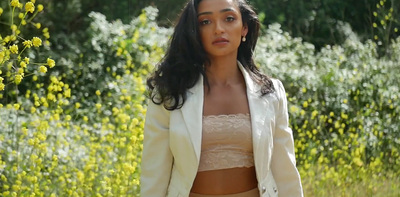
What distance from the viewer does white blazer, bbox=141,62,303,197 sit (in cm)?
342

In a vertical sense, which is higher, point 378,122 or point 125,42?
point 125,42

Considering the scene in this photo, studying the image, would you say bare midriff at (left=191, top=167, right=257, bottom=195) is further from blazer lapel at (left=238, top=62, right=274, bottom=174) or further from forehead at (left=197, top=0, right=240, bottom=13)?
forehead at (left=197, top=0, right=240, bottom=13)

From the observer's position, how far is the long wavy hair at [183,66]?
3.49 m

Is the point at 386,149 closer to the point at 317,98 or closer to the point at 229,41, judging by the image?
the point at 317,98

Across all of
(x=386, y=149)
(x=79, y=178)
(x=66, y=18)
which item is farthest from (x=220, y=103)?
(x=66, y=18)

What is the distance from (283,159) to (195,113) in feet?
1.31

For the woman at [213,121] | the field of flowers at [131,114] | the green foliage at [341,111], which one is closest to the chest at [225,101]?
the woman at [213,121]

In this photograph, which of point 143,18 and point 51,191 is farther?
point 143,18

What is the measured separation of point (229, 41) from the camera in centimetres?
355

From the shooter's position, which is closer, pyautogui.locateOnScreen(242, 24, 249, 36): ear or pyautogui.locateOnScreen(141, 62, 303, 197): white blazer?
pyautogui.locateOnScreen(141, 62, 303, 197): white blazer

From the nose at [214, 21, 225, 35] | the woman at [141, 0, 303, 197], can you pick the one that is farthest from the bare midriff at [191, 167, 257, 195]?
the nose at [214, 21, 225, 35]

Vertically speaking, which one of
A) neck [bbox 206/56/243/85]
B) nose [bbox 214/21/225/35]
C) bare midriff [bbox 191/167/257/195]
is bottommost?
bare midriff [bbox 191/167/257/195]

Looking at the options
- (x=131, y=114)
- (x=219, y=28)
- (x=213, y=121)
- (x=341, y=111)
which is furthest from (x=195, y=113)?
(x=341, y=111)

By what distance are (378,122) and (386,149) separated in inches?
11.7
